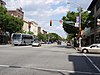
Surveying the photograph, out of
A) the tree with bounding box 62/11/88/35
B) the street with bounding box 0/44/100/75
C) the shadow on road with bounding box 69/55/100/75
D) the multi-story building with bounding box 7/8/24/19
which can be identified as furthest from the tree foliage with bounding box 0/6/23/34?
the shadow on road with bounding box 69/55/100/75

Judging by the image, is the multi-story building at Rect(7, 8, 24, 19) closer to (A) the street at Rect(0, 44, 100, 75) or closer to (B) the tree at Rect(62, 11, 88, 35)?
(B) the tree at Rect(62, 11, 88, 35)

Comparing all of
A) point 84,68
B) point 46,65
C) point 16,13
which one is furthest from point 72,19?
point 16,13

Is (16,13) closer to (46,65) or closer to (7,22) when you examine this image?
(7,22)

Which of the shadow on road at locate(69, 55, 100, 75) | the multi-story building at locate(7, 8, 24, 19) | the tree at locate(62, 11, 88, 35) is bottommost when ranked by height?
the shadow on road at locate(69, 55, 100, 75)

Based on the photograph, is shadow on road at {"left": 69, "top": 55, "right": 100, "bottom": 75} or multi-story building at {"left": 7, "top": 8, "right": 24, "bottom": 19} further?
multi-story building at {"left": 7, "top": 8, "right": 24, "bottom": 19}

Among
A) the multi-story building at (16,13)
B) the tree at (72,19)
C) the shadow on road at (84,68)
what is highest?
the multi-story building at (16,13)

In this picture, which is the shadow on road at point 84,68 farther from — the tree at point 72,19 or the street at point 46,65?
the tree at point 72,19

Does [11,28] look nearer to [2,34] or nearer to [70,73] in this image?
[2,34]

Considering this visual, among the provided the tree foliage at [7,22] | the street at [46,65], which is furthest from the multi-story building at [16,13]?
the street at [46,65]

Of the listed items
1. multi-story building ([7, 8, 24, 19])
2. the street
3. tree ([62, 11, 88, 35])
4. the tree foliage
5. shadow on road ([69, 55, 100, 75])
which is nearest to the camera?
the street

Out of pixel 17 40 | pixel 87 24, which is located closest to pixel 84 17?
pixel 87 24

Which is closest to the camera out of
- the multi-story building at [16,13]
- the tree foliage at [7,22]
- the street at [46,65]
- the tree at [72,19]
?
the street at [46,65]

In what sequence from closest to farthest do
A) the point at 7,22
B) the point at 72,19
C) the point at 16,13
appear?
the point at 72,19, the point at 7,22, the point at 16,13

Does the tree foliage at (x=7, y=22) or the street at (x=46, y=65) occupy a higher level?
the tree foliage at (x=7, y=22)
